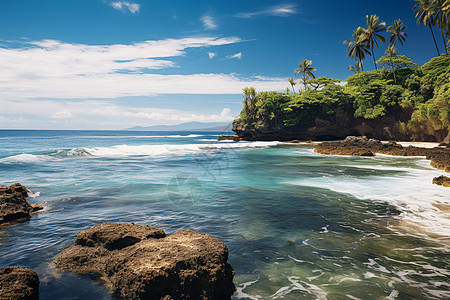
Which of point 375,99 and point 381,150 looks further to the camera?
point 375,99

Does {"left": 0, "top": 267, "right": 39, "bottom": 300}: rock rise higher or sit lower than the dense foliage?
lower

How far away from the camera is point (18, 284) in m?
3.17

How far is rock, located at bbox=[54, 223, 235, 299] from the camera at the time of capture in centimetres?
323

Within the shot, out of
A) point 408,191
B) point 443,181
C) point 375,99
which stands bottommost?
point 408,191

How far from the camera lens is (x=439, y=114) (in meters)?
28.1

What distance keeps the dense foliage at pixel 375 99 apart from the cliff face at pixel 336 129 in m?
0.88

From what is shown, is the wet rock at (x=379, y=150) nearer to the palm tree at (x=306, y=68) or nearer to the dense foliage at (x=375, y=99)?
the dense foliage at (x=375, y=99)

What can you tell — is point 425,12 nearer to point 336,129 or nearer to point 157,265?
point 336,129

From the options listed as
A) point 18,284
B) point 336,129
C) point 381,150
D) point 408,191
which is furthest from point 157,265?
point 336,129

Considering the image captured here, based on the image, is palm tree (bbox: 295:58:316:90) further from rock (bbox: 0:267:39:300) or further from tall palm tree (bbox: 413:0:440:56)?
rock (bbox: 0:267:39:300)

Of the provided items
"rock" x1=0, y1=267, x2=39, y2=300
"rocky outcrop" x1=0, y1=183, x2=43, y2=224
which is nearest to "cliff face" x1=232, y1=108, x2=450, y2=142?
"rocky outcrop" x1=0, y1=183, x2=43, y2=224

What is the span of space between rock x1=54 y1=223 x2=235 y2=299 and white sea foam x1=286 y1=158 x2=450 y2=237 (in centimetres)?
555

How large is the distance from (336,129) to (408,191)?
41.0 metres

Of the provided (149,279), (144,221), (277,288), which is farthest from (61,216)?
(277,288)
